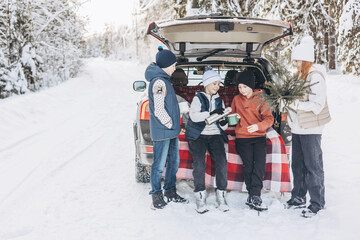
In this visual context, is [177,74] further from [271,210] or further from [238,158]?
[271,210]

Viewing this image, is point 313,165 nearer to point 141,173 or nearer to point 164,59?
point 164,59

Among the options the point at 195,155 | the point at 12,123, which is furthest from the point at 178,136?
the point at 12,123

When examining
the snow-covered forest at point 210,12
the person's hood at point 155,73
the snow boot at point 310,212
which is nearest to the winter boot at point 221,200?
the snow boot at point 310,212

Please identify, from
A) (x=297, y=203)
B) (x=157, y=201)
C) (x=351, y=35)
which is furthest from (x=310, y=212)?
(x=351, y=35)

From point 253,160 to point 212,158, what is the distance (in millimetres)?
482

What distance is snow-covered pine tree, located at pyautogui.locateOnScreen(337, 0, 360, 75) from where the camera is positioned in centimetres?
1071

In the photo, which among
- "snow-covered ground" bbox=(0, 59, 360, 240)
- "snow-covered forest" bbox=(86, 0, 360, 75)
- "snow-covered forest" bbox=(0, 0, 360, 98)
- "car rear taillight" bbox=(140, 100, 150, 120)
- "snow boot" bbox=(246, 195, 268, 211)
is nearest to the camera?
"snow-covered ground" bbox=(0, 59, 360, 240)

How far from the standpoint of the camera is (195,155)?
3.72 metres

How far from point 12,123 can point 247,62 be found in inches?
264

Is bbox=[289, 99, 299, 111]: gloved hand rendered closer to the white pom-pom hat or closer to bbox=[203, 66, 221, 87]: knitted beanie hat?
the white pom-pom hat

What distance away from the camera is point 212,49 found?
4.81 meters

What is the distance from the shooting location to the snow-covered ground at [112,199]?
3135mm

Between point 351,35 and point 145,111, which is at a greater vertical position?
point 351,35

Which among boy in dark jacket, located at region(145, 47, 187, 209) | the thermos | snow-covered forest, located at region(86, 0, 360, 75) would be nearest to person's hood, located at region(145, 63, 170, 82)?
boy in dark jacket, located at region(145, 47, 187, 209)
